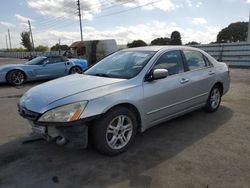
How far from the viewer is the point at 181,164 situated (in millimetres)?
3520

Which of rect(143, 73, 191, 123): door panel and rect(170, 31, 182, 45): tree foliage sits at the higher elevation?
rect(170, 31, 182, 45): tree foliage

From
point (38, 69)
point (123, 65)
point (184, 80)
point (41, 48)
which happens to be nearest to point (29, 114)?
point (123, 65)

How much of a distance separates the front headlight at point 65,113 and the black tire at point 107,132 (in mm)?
297

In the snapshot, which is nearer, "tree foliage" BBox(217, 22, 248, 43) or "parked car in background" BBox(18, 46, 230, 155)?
"parked car in background" BBox(18, 46, 230, 155)

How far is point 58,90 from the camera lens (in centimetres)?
376

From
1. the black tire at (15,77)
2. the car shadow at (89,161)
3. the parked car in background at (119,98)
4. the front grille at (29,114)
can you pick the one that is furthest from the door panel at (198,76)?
the black tire at (15,77)

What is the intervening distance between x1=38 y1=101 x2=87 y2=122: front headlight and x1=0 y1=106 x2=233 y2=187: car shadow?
67 cm

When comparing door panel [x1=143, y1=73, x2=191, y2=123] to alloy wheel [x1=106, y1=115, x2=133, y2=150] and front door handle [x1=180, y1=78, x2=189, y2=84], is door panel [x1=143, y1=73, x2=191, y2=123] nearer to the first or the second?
front door handle [x1=180, y1=78, x2=189, y2=84]

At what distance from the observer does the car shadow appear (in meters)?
3.17

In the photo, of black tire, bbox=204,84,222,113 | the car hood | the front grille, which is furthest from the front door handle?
the front grille

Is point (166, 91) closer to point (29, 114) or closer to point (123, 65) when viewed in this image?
point (123, 65)

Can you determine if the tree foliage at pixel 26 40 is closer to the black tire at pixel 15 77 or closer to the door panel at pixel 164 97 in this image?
the black tire at pixel 15 77

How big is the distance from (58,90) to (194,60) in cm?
280

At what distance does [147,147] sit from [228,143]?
4.23 ft
